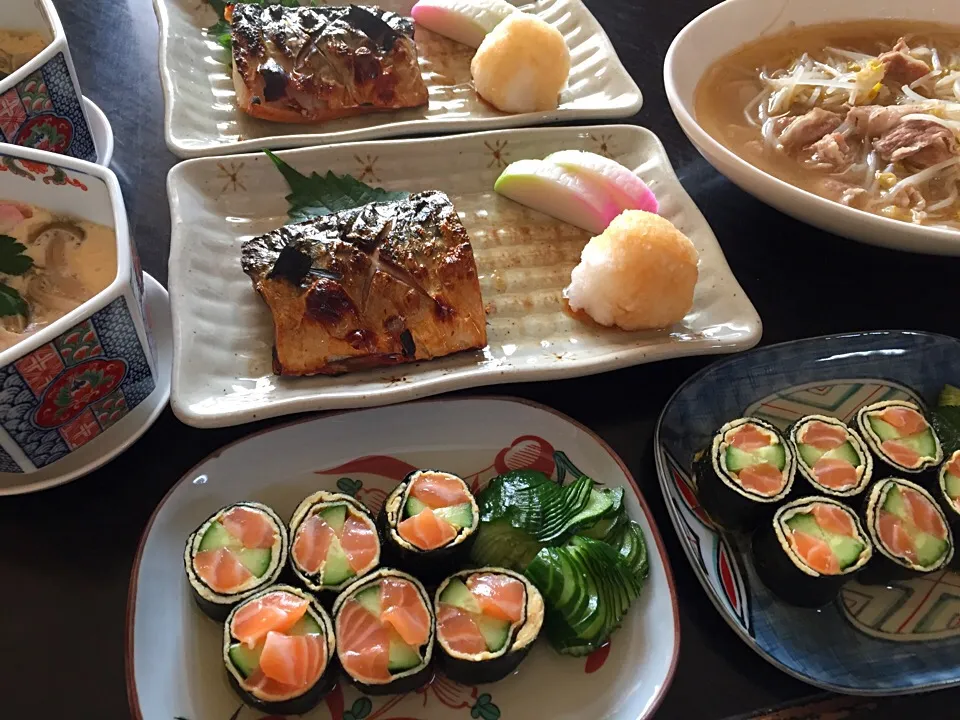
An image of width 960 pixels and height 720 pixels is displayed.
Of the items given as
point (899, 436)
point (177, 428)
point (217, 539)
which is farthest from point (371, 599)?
point (899, 436)

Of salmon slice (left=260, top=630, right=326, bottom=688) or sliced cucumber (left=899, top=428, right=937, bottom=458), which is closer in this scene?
salmon slice (left=260, top=630, right=326, bottom=688)

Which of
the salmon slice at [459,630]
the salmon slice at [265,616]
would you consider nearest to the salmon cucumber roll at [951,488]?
the salmon slice at [459,630]

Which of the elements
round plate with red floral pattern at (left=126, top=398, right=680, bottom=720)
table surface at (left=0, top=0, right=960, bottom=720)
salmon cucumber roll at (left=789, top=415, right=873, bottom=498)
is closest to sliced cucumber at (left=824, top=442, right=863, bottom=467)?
salmon cucumber roll at (left=789, top=415, right=873, bottom=498)

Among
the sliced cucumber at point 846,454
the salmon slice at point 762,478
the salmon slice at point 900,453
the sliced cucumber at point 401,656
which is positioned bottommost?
the salmon slice at point 900,453

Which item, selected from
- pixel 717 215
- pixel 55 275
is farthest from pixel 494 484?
pixel 717 215

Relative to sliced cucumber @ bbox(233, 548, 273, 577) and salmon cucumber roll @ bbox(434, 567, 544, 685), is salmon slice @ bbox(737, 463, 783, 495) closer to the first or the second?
A: salmon cucumber roll @ bbox(434, 567, 544, 685)

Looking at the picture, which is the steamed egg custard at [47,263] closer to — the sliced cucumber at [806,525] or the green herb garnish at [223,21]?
the green herb garnish at [223,21]

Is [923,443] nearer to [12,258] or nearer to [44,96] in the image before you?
[12,258]
